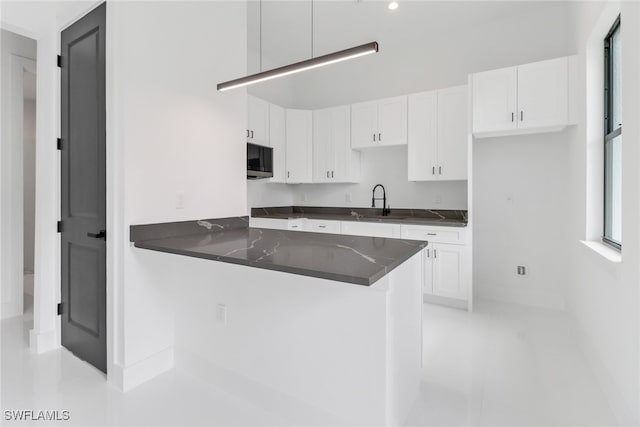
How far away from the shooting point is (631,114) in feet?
5.14

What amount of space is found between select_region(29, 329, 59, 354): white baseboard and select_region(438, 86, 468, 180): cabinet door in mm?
3914

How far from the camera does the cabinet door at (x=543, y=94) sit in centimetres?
289

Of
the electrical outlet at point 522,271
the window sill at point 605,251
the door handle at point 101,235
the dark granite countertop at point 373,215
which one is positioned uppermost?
the dark granite countertop at point 373,215

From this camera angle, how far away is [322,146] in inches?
176

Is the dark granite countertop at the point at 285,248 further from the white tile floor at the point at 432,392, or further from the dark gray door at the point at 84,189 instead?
the white tile floor at the point at 432,392

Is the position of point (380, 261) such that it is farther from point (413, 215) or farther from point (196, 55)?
point (413, 215)

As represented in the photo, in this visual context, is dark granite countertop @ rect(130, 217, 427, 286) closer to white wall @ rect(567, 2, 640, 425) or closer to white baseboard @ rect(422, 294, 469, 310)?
white wall @ rect(567, 2, 640, 425)

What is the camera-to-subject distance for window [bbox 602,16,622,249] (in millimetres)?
2178

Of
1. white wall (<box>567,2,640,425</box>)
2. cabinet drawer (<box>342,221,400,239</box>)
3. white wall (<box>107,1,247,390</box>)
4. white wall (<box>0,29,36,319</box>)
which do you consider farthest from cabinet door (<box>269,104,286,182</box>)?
white wall (<box>567,2,640,425</box>)

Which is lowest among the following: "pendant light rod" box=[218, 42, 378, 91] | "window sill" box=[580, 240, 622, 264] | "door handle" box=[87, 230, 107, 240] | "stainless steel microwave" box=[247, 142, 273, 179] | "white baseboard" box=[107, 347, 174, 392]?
"white baseboard" box=[107, 347, 174, 392]

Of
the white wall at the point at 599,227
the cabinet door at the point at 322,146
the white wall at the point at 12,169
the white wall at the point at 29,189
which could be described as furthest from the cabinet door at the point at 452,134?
the white wall at the point at 29,189

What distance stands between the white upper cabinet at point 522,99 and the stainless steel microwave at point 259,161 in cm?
241

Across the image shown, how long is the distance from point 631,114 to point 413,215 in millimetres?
2637

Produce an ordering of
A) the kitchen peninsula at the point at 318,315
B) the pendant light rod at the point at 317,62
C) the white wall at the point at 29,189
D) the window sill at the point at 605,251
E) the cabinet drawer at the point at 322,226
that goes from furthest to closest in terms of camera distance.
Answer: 1. the white wall at the point at 29,189
2. the cabinet drawer at the point at 322,226
3. the window sill at the point at 605,251
4. the pendant light rod at the point at 317,62
5. the kitchen peninsula at the point at 318,315
